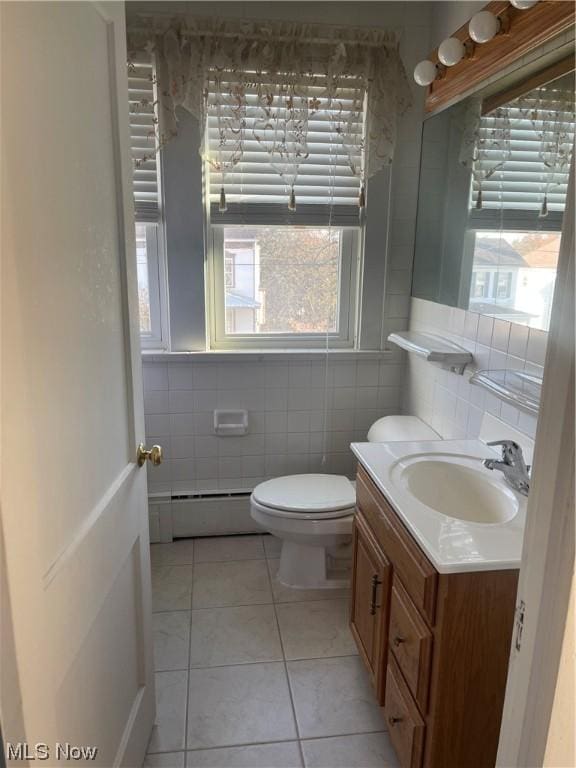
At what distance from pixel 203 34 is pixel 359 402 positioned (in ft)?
5.85

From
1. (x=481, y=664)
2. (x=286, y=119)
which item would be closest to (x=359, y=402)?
(x=286, y=119)

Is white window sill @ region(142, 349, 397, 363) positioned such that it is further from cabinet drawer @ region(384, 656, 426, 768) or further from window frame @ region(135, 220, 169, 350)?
cabinet drawer @ region(384, 656, 426, 768)

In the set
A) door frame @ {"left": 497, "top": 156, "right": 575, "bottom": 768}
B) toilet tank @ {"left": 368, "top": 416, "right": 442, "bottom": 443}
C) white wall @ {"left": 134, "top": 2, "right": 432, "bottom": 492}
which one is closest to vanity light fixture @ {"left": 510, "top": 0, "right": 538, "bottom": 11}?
white wall @ {"left": 134, "top": 2, "right": 432, "bottom": 492}

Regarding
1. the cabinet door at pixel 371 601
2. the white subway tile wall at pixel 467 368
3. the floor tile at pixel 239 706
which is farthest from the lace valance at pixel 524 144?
the floor tile at pixel 239 706

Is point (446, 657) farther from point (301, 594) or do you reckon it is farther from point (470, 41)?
point (470, 41)

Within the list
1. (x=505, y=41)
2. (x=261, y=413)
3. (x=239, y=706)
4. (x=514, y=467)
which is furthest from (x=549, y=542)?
(x=261, y=413)

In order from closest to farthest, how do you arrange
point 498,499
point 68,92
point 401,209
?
point 68,92
point 498,499
point 401,209

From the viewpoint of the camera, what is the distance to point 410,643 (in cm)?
138

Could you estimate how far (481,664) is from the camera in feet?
4.09

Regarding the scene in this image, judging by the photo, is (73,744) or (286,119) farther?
(286,119)

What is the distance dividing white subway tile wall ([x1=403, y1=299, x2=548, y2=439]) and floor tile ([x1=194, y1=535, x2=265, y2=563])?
1029 millimetres

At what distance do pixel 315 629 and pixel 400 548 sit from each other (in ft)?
3.04

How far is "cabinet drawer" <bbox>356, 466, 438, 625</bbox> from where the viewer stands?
126 cm

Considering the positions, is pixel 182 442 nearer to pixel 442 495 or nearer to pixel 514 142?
pixel 442 495
